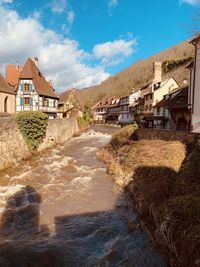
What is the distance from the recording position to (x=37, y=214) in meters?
9.91

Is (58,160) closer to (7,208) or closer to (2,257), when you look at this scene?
(7,208)

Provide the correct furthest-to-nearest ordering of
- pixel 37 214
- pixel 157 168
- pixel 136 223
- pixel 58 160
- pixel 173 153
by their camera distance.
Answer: pixel 58 160
pixel 173 153
pixel 157 168
pixel 37 214
pixel 136 223

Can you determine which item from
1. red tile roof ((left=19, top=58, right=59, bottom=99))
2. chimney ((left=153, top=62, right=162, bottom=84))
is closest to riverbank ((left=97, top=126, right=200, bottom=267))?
red tile roof ((left=19, top=58, right=59, bottom=99))

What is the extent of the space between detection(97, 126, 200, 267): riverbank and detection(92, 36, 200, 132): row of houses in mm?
3394

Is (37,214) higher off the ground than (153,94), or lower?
lower

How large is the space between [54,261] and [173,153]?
854cm

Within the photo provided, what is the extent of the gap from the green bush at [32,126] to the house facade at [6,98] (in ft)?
29.9

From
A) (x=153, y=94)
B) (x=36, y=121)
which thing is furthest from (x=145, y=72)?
(x=36, y=121)

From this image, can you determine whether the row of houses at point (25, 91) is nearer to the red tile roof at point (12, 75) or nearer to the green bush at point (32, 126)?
the red tile roof at point (12, 75)

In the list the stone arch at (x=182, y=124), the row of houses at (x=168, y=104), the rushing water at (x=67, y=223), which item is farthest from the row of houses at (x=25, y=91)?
the stone arch at (x=182, y=124)

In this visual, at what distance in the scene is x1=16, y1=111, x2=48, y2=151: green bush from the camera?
61.3 feet

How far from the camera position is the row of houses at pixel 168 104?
1640cm

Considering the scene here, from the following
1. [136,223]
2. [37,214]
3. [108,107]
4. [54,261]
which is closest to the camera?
[54,261]

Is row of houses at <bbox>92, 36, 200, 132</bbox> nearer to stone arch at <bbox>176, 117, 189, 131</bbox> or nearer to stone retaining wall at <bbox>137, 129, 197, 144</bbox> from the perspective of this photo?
stone arch at <bbox>176, 117, 189, 131</bbox>
